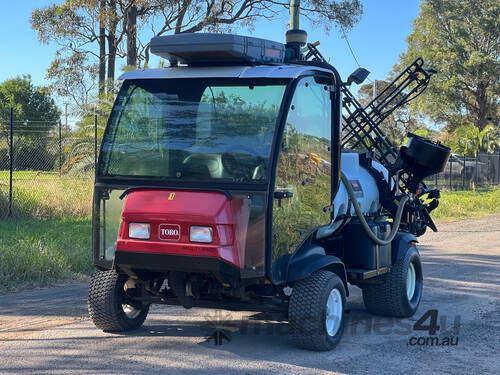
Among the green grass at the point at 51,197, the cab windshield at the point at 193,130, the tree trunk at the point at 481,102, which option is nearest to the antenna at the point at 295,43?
the cab windshield at the point at 193,130

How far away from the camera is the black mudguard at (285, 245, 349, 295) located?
5355 millimetres

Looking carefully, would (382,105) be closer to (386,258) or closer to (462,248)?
(386,258)

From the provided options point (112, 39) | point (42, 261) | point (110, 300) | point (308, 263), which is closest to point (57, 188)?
point (42, 261)

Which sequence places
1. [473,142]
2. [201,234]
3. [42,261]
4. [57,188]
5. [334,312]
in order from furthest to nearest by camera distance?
[473,142], [57,188], [42,261], [334,312], [201,234]

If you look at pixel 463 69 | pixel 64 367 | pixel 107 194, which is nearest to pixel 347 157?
pixel 107 194

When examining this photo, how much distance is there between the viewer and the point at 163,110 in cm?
562

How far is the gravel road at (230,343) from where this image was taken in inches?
203

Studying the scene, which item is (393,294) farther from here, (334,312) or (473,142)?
(473,142)

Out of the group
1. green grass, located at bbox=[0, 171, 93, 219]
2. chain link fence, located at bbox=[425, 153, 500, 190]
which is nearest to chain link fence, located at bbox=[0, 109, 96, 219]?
green grass, located at bbox=[0, 171, 93, 219]

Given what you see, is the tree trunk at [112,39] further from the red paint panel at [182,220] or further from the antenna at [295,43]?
the red paint panel at [182,220]

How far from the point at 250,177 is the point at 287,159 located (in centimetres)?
40

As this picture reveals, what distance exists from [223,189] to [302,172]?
0.84 metres

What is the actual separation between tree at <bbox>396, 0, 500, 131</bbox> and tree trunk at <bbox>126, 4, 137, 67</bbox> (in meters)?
23.6

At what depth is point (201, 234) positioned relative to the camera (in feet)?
16.1
